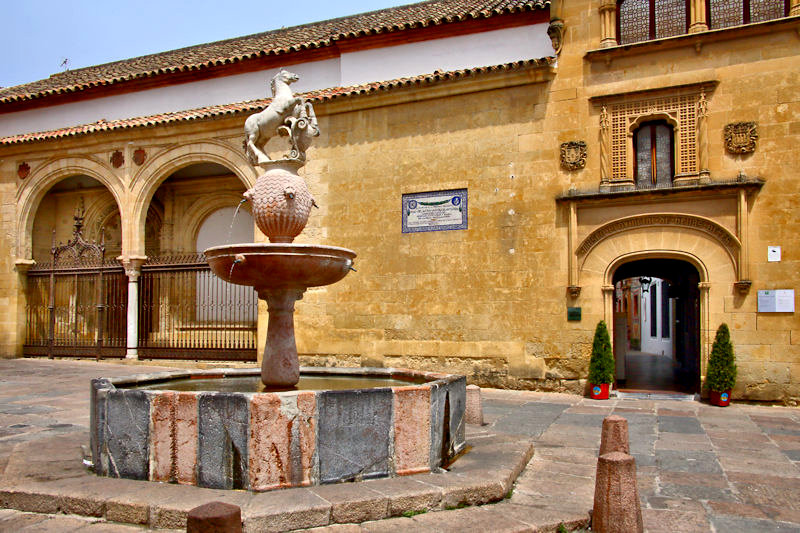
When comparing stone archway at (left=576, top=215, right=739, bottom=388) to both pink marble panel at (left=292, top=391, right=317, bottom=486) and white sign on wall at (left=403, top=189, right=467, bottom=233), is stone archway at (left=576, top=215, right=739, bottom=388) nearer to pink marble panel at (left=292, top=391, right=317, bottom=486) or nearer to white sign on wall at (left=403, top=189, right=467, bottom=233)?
white sign on wall at (left=403, top=189, right=467, bottom=233)

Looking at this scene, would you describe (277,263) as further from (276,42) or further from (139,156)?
(276,42)

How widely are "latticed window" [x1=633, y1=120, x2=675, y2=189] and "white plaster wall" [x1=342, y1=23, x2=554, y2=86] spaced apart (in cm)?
252

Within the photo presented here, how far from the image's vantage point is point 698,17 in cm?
1099

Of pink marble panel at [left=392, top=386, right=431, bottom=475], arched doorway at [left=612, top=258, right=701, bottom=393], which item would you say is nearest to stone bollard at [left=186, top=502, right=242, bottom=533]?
pink marble panel at [left=392, top=386, right=431, bottom=475]

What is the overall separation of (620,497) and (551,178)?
825 cm

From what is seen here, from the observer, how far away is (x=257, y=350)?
1432 centimetres

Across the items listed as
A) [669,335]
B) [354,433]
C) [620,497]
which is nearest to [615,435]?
[620,497]

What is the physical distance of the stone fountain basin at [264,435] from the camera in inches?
189

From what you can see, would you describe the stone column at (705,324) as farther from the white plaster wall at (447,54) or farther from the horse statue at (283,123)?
the horse statue at (283,123)

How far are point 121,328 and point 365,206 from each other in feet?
25.3

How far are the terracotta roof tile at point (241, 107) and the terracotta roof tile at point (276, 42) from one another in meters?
1.08

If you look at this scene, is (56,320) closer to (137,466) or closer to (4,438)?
(4,438)

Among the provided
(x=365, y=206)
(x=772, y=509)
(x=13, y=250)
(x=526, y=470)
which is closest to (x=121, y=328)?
(x=13, y=250)

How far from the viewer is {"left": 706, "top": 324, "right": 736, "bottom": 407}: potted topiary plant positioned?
33.4 feet
